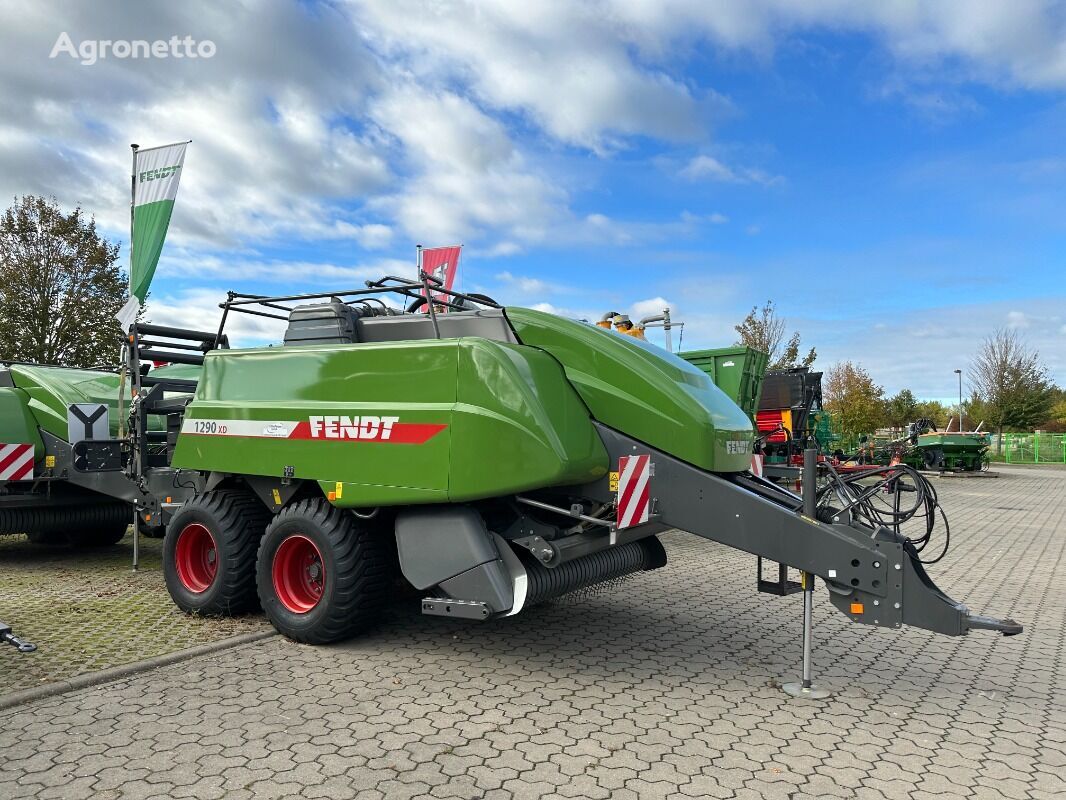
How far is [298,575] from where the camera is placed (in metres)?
5.27

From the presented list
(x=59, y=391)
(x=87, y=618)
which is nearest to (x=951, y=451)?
(x=59, y=391)

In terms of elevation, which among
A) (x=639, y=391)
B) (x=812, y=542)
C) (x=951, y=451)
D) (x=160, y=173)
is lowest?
(x=812, y=542)

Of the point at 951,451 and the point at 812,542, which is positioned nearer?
the point at 812,542

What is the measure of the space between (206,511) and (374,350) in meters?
1.90

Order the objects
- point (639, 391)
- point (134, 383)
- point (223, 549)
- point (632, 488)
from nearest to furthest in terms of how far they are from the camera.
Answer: point (632, 488) → point (639, 391) → point (223, 549) → point (134, 383)

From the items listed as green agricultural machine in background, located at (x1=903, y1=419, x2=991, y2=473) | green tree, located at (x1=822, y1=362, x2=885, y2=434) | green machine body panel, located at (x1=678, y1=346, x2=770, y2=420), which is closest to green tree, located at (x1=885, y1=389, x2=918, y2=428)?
green tree, located at (x1=822, y1=362, x2=885, y2=434)

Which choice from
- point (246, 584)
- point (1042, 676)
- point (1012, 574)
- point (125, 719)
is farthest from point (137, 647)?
point (1012, 574)

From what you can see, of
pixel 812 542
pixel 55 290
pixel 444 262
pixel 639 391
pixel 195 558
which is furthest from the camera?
pixel 55 290

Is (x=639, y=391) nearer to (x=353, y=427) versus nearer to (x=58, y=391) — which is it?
(x=353, y=427)

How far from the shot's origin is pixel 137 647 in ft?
16.5

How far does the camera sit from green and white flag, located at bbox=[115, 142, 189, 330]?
8320 millimetres

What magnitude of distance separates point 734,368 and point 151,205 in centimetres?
763

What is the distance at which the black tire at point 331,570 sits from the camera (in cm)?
485

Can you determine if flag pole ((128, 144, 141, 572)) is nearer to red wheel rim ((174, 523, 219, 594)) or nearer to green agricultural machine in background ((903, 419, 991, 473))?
red wheel rim ((174, 523, 219, 594))
